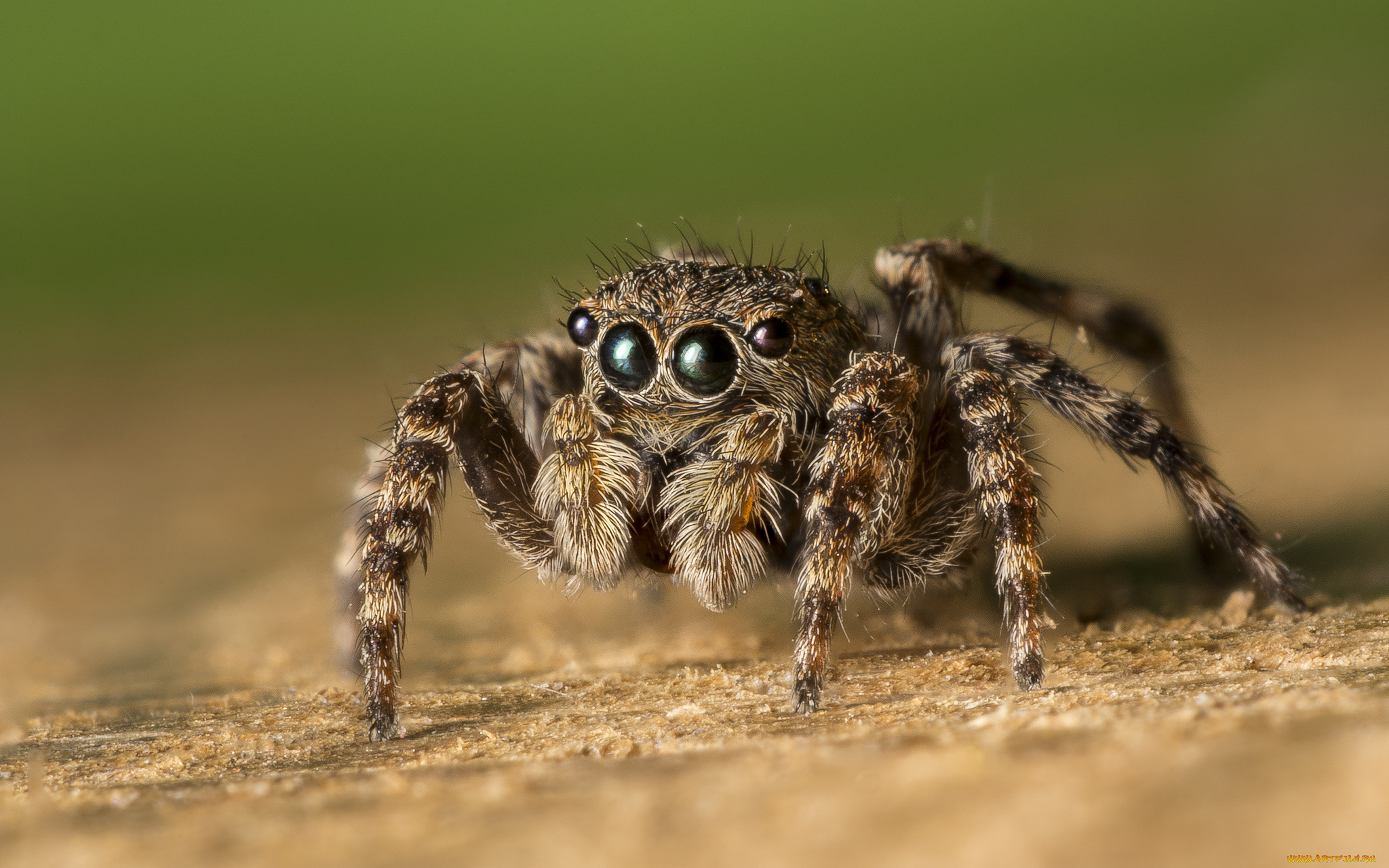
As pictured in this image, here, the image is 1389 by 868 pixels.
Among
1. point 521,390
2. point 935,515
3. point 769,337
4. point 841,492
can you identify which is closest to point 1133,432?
point 935,515

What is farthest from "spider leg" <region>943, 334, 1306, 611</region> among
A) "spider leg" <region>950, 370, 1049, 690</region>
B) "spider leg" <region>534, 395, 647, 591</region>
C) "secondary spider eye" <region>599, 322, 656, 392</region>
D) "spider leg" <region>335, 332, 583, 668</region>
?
"spider leg" <region>335, 332, 583, 668</region>

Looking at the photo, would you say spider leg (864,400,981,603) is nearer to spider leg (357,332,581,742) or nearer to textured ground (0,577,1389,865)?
textured ground (0,577,1389,865)

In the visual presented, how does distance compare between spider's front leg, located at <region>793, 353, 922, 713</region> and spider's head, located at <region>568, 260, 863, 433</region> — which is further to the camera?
spider's head, located at <region>568, 260, 863, 433</region>

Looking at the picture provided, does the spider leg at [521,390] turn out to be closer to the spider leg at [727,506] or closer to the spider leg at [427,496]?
the spider leg at [427,496]

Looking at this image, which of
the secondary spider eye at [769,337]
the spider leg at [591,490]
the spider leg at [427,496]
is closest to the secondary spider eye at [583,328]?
the spider leg at [591,490]

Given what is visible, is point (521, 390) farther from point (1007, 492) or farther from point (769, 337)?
point (1007, 492)

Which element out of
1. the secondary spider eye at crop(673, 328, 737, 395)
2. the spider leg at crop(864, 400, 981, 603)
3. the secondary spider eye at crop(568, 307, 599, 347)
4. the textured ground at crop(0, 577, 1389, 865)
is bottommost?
the textured ground at crop(0, 577, 1389, 865)
